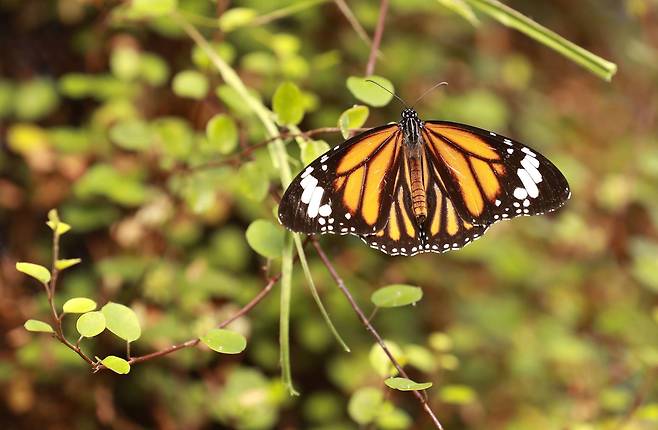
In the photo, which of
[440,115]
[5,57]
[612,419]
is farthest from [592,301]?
[5,57]

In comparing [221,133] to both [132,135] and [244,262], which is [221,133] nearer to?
[132,135]

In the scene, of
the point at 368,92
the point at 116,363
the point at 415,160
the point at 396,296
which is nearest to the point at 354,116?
the point at 368,92

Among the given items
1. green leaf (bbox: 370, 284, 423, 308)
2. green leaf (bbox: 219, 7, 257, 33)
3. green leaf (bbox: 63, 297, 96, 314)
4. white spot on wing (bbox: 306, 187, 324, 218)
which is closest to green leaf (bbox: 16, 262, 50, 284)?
green leaf (bbox: 63, 297, 96, 314)

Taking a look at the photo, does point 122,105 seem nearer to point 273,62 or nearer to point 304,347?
point 273,62

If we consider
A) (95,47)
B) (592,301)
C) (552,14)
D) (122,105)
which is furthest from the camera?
(552,14)

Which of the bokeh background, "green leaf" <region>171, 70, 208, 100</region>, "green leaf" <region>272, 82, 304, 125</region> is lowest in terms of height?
the bokeh background

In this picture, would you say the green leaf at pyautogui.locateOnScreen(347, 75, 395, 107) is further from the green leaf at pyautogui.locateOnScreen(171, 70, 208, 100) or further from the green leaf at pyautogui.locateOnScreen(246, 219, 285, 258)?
the green leaf at pyautogui.locateOnScreen(171, 70, 208, 100)
